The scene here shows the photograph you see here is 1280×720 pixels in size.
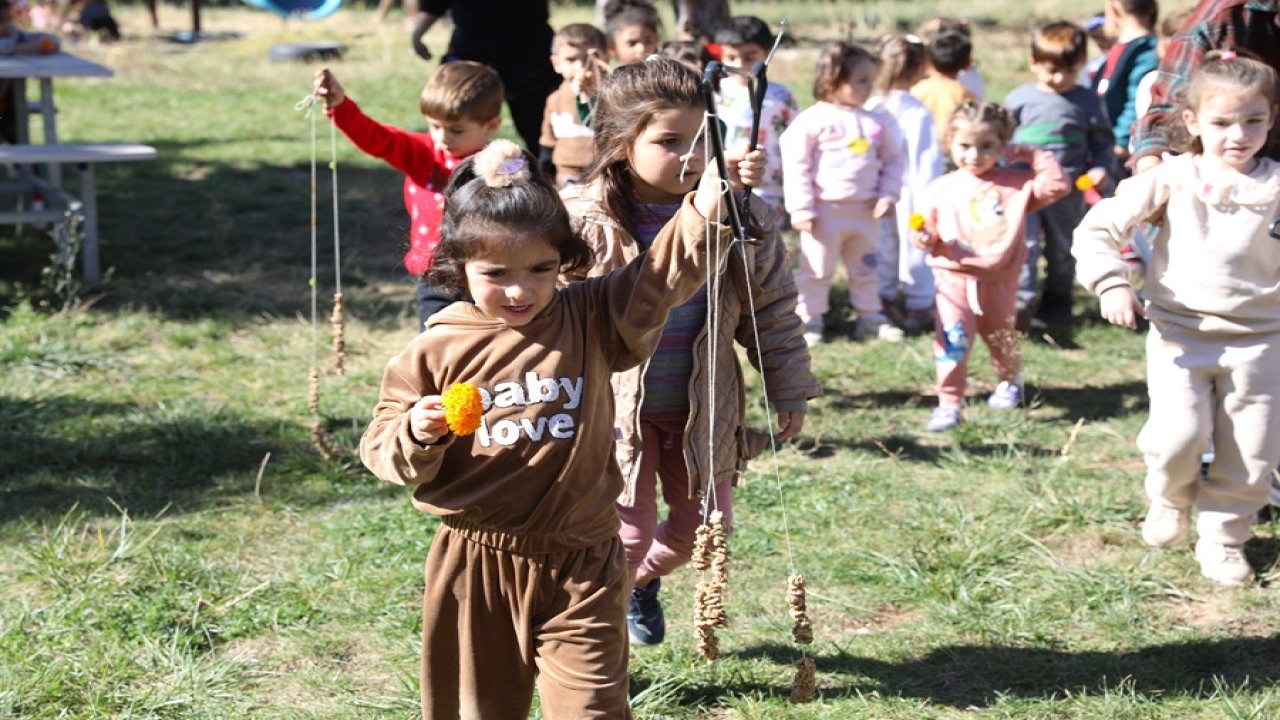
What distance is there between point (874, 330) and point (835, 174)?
95cm

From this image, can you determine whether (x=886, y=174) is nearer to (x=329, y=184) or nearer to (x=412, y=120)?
(x=329, y=184)

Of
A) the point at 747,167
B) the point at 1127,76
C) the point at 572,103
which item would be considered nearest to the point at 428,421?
the point at 747,167

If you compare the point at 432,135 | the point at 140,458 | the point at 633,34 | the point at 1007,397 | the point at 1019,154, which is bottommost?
the point at 140,458

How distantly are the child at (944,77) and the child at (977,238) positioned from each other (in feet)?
5.28

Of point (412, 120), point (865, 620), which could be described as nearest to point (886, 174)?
point (865, 620)

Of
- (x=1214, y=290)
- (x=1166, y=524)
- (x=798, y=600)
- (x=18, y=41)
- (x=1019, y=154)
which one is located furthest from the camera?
(x=18, y=41)

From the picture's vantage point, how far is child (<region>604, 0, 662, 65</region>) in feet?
23.0

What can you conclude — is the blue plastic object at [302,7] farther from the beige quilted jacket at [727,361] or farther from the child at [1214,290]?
the child at [1214,290]

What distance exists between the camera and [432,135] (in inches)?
193

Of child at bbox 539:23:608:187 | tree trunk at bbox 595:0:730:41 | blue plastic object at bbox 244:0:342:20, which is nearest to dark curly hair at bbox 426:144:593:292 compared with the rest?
child at bbox 539:23:608:187

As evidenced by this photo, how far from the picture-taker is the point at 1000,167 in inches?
251

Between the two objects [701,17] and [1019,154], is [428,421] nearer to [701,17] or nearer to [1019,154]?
[1019,154]

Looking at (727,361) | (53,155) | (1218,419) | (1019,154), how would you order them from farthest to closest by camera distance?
(53,155) < (1019,154) < (1218,419) < (727,361)

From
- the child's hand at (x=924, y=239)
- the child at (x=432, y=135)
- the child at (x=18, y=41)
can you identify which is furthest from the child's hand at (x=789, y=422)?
the child at (x=18, y=41)
